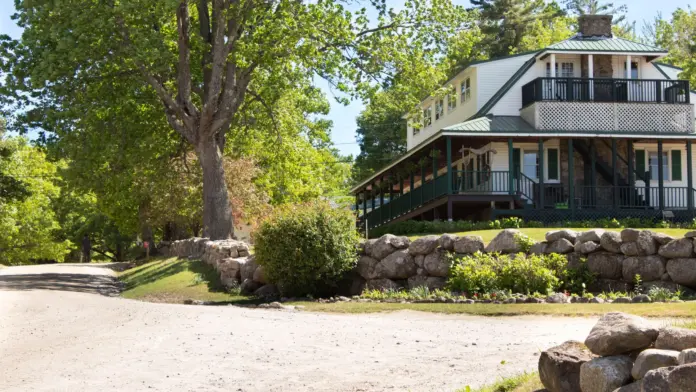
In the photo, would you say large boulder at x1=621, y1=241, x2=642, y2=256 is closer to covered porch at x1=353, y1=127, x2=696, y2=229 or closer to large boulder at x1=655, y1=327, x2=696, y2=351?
large boulder at x1=655, y1=327, x2=696, y2=351

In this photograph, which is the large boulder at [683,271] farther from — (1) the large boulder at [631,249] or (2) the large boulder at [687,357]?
(2) the large boulder at [687,357]

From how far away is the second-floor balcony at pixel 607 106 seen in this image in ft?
113

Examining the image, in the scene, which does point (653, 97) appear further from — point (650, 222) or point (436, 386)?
point (436, 386)

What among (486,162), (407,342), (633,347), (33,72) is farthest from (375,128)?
(633,347)

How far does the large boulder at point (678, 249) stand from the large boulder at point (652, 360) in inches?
490

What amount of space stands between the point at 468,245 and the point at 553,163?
17.9 metres

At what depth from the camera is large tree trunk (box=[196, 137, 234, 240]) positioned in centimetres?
3008

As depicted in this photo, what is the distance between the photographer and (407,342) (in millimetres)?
10719

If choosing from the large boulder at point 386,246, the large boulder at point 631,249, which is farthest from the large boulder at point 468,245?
the large boulder at point 631,249

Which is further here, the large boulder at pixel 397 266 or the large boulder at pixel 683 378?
the large boulder at pixel 397 266

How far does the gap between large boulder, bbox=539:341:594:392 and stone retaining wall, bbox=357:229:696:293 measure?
11576 millimetres

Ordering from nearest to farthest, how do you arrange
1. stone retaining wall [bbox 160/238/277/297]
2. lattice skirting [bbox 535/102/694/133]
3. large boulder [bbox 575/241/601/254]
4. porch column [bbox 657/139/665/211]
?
1. large boulder [bbox 575/241/601/254]
2. stone retaining wall [bbox 160/238/277/297]
3. porch column [bbox 657/139/665/211]
4. lattice skirting [bbox 535/102/694/133]

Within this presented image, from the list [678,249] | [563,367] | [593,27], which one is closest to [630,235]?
[678,249]

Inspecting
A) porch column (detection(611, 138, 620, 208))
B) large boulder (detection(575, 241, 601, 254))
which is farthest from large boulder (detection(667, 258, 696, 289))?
porch column (detection(611, 138, 620, 208))
